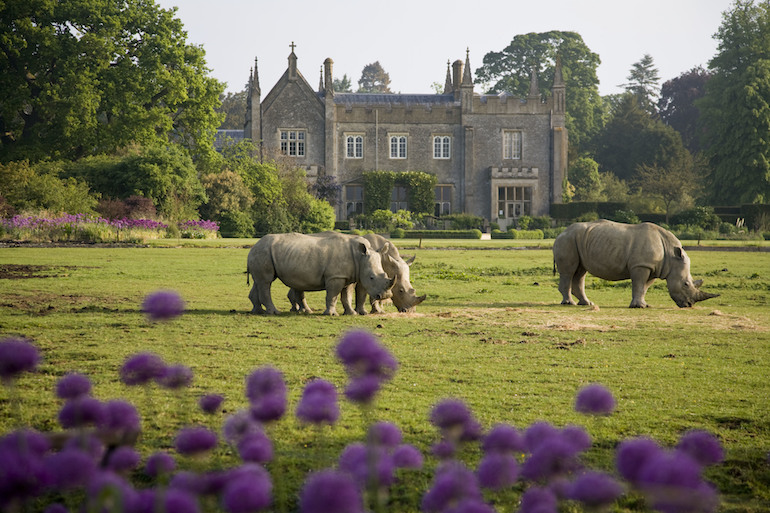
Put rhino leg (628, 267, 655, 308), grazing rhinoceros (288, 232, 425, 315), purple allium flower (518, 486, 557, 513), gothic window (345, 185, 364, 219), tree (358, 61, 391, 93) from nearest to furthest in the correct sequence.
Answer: purple allium flower (518, 486, 557, 513) → grazing rhinoceros (288, 232, 425, 315) → rhino leg (628, 267, 655, 308) → gothic window (345, 185, 364, 219) → tree (358, 61, 391, 93)

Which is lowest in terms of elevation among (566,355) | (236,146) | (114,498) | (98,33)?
(566,355)

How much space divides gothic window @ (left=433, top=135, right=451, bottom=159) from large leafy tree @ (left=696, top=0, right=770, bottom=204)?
66.1ft

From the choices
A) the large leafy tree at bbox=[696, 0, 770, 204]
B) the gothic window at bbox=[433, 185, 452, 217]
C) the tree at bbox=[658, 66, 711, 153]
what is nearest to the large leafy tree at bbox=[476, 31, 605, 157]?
the tree at bbox=[658, 66, 711, 153]

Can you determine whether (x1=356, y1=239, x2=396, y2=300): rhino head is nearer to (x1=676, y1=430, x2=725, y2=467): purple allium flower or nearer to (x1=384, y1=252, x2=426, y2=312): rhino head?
(x1=384, y1=252, x2=426, y2=312): rhino head

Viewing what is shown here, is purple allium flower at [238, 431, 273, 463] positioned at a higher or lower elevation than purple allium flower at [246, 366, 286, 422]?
lower

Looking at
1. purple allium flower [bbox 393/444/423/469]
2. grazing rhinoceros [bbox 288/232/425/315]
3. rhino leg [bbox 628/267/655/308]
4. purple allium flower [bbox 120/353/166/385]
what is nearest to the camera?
purple allium flower [bbox 393/444/423/469]

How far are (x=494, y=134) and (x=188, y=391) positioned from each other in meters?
58.3

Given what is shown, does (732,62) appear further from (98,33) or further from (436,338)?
(436,338)

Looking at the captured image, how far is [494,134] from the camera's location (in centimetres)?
6331

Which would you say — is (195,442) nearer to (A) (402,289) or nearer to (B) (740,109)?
(A) (402,289)

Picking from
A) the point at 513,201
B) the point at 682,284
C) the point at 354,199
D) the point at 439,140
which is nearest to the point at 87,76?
the point at 354,199

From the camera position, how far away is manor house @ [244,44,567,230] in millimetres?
61469

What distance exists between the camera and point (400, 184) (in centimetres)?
6169

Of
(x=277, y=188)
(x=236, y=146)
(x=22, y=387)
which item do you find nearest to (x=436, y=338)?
(x=22, y=387)
